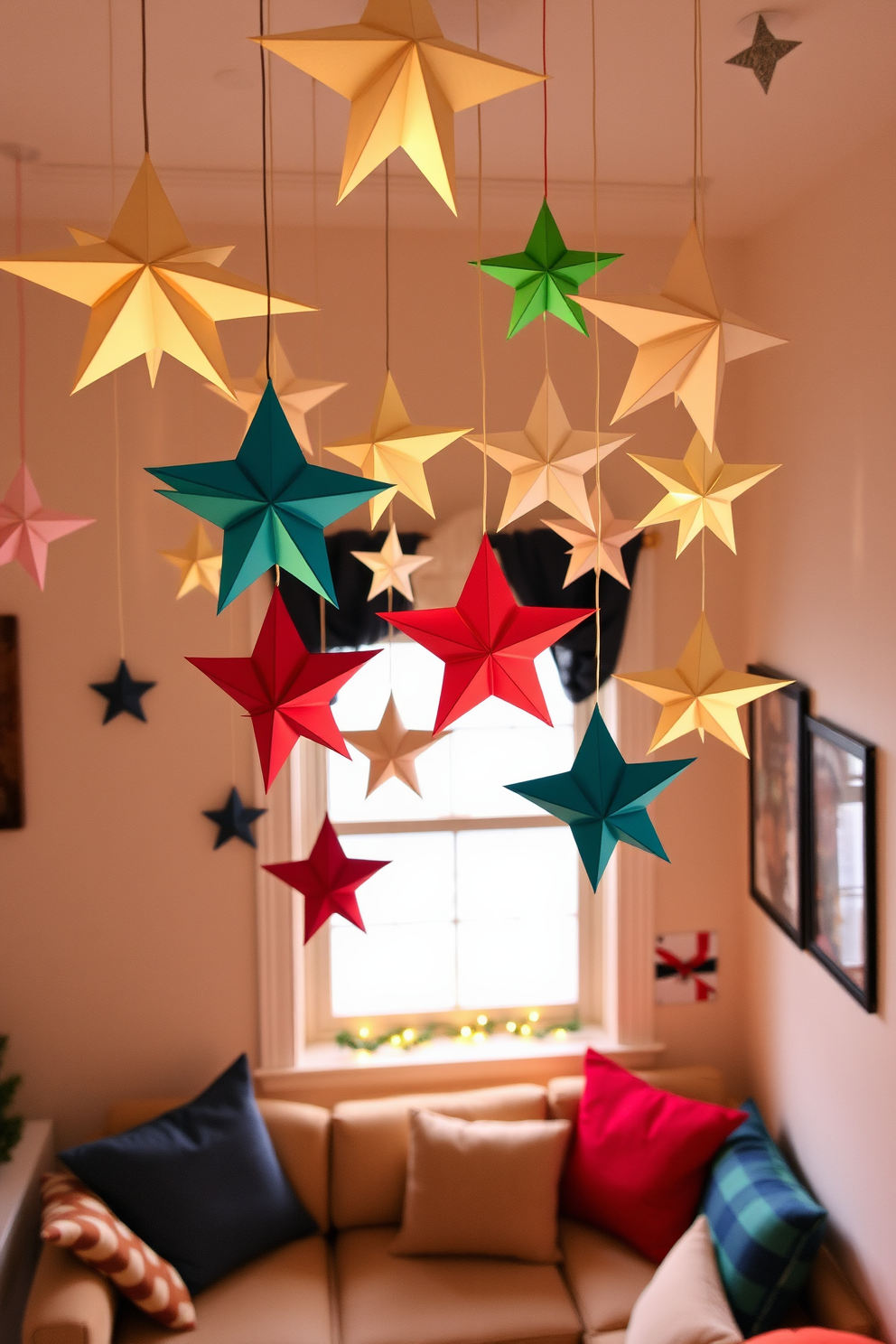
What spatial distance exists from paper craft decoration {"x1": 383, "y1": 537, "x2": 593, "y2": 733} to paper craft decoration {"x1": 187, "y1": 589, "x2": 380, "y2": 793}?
0.39ft

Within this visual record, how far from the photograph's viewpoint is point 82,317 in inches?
133

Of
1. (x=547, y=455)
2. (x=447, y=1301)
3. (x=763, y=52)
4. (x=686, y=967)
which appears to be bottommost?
(x=447, y=1301)

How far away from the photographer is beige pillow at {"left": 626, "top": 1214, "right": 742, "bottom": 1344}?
2.62 metres

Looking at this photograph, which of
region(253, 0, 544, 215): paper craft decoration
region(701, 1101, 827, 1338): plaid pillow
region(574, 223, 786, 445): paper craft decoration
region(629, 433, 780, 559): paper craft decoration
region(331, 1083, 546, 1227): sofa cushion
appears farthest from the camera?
region(331, 1083, 546, 1227): sofa cushion

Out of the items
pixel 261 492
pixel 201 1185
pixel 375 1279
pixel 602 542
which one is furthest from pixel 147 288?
pixel 375 1279

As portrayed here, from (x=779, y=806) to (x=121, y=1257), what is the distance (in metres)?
2.19

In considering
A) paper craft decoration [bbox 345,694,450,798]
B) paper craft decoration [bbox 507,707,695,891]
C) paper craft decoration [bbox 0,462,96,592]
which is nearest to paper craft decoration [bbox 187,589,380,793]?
paper craft decoration [bbox 507,707,695,891]

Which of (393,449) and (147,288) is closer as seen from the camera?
(147,288)

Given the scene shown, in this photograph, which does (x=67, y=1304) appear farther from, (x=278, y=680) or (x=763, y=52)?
(x=763, y=52)

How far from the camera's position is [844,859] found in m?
2.87

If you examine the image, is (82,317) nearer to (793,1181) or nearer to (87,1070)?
(87,1070)

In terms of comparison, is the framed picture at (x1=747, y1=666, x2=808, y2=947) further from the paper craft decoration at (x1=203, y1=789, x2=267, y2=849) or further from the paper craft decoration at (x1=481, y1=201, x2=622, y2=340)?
the paper craft decoration at (x1=481, y1=201, x2=622, y2=340)

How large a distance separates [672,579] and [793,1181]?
1810mm

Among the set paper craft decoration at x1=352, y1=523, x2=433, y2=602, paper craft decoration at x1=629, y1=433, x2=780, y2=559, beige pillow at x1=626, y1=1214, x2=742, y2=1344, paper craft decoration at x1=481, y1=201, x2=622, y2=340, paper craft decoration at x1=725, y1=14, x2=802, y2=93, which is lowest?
beige pillow at x1=626, y1=1214, x2=742, y2=1344
